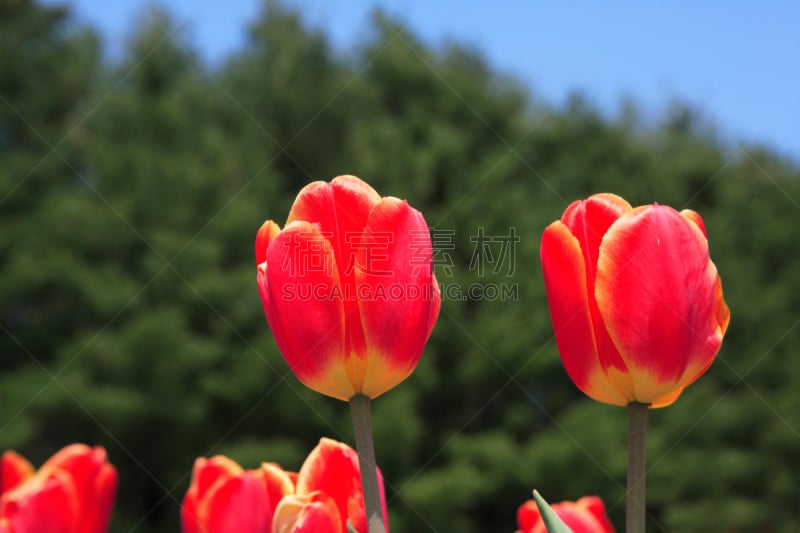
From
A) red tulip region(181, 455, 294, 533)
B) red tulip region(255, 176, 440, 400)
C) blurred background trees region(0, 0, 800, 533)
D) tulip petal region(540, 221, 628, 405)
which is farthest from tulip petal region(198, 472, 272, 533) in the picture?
blurred background trees region(0, 0, 800, 533)

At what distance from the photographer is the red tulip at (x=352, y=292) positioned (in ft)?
1.79

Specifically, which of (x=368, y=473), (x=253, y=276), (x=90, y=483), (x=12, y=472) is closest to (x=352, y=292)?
(x=368, y=473)

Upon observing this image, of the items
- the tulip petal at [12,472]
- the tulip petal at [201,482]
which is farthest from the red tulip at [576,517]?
the tulip petal at [12,472]

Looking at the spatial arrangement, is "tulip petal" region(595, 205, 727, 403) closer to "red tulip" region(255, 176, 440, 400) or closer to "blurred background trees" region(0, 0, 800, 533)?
"red tulip" region(255, 176, 440, 400)

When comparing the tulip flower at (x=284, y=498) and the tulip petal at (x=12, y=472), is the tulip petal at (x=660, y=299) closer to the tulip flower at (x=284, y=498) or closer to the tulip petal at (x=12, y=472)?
the tulip flower at (x=284, y=498)

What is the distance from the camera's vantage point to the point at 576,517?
66 cm

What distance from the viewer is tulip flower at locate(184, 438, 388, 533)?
587 millimetres

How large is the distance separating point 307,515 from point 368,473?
0.29 feet

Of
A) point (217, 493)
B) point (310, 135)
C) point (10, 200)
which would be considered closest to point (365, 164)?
point (310, 135)

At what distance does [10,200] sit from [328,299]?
485 inches

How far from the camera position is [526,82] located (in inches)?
642

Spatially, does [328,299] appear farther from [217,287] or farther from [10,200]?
[10,200]

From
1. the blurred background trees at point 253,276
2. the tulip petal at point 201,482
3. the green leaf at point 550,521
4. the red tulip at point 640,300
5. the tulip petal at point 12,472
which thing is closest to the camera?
the green leaf at point 550,521

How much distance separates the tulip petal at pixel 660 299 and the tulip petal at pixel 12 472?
1.90 feet
